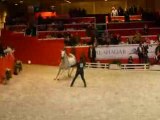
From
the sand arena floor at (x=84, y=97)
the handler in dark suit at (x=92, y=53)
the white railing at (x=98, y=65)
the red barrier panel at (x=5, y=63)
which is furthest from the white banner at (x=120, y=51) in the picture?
the red barrier panel at (x=5, y=63)

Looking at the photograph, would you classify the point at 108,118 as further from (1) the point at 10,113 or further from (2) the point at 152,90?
(2) the point at 152,90

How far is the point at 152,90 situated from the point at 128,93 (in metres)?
1.12

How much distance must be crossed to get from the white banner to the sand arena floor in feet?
7.57

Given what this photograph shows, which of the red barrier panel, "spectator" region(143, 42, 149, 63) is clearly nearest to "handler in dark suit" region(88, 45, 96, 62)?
"spectator" region(143, 42, 149, 63)

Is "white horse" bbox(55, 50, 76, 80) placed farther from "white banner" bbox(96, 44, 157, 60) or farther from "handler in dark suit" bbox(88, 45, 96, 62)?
"white banner" bbox(96, 44, 157, 60)

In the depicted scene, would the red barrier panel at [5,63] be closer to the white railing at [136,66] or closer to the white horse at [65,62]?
the white horse at [65,62]

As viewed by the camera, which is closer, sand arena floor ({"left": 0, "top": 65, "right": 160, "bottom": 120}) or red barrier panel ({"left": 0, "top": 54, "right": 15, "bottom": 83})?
sand arena floor ({"left": 0, "top": 65, "right": 160, "bottom": 120})

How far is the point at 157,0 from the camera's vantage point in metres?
35.8

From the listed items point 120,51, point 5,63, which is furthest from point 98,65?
point 5,63

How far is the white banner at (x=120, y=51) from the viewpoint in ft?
84.0

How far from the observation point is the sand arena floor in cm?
1445

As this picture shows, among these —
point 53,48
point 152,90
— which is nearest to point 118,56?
point 53,48

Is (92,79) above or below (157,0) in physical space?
below

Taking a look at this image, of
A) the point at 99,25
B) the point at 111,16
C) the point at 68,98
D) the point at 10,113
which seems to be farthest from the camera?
the point at 111,16
